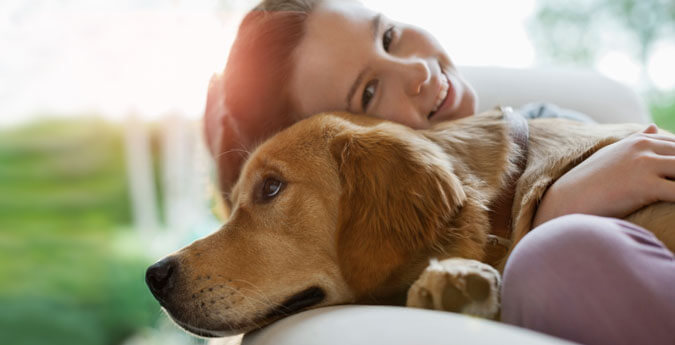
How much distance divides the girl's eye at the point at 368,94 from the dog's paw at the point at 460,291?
2.93 feet

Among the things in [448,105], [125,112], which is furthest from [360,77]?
[125,112]

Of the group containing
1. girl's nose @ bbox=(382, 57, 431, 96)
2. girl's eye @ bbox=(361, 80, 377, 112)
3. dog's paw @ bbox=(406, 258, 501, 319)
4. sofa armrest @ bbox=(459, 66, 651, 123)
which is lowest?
sofa armrest @ bbox=(459, 66, 651, 123)

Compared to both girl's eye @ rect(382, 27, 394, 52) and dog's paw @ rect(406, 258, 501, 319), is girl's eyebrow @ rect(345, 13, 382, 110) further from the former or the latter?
dog's paw @ rect(406, 258, 501, 319)

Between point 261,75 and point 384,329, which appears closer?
point 384,329

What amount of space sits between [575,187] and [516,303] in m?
0.43

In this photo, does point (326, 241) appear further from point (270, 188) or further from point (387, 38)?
point (387, 38)

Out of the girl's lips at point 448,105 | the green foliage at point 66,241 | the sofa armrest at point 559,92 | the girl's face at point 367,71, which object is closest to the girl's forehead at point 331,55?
the girl's face at point 367,71

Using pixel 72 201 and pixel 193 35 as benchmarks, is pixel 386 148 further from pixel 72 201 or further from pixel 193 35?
pixel 193 35

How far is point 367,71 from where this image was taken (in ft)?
5.64

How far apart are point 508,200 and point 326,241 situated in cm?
48

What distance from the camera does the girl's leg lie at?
26.5 inches

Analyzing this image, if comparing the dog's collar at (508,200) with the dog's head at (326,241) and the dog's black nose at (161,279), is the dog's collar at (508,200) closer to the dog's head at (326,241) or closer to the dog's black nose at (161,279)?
the dog's head at (326,241)

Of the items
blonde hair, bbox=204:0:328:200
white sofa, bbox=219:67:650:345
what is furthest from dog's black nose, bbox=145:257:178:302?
blonde hair, bbox=204:0:328:200

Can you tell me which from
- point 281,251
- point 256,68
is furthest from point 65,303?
point 281,251
